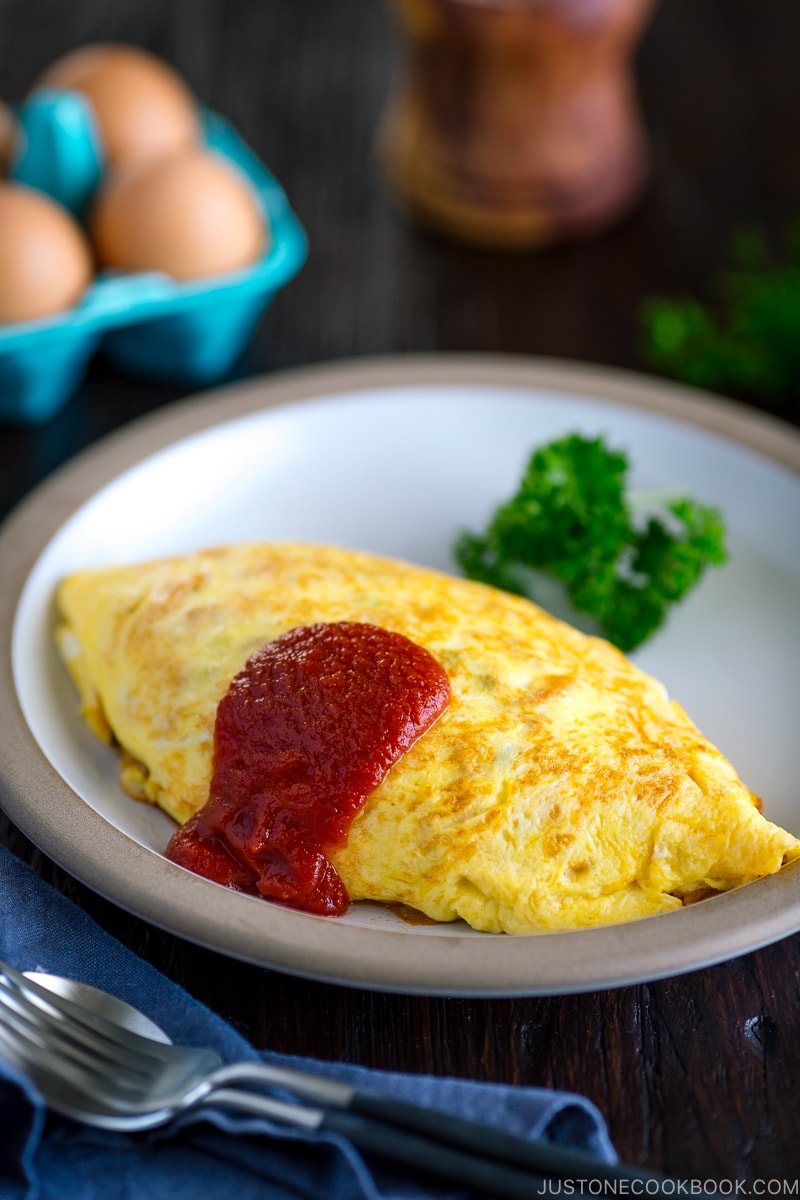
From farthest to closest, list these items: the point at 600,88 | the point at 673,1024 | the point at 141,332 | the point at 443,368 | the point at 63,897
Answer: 1. the point at 600,88
2. the point at 141,332
3. the point at 443,368
4. the point at 63,897
5. the point at 673,1024

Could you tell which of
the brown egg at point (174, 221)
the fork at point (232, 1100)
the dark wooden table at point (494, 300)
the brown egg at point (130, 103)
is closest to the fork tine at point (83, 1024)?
the fork at point (232, 1100)

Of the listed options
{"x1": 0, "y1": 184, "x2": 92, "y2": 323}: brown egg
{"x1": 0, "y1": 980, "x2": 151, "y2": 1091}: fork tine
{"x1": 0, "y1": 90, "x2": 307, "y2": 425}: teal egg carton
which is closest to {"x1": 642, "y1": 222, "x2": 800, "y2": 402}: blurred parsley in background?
{"x1": 0, "y1": 90, "x2": 307, "y2": 425}: teal egg carton

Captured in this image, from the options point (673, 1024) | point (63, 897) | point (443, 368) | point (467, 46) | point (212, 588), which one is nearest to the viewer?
point (673, 1024)

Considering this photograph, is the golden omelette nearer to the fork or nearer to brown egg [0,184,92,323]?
the fork

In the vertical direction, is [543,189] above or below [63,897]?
above

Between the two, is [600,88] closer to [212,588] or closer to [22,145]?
[22,145]

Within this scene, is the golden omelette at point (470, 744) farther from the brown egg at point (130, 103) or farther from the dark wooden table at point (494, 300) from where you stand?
the brown egg at point (130, 103)

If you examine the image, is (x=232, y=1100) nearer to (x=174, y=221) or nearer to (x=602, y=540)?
(x=602, y=540)

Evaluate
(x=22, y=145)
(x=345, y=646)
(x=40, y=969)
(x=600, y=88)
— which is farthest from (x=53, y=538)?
(x=600, y=88)
